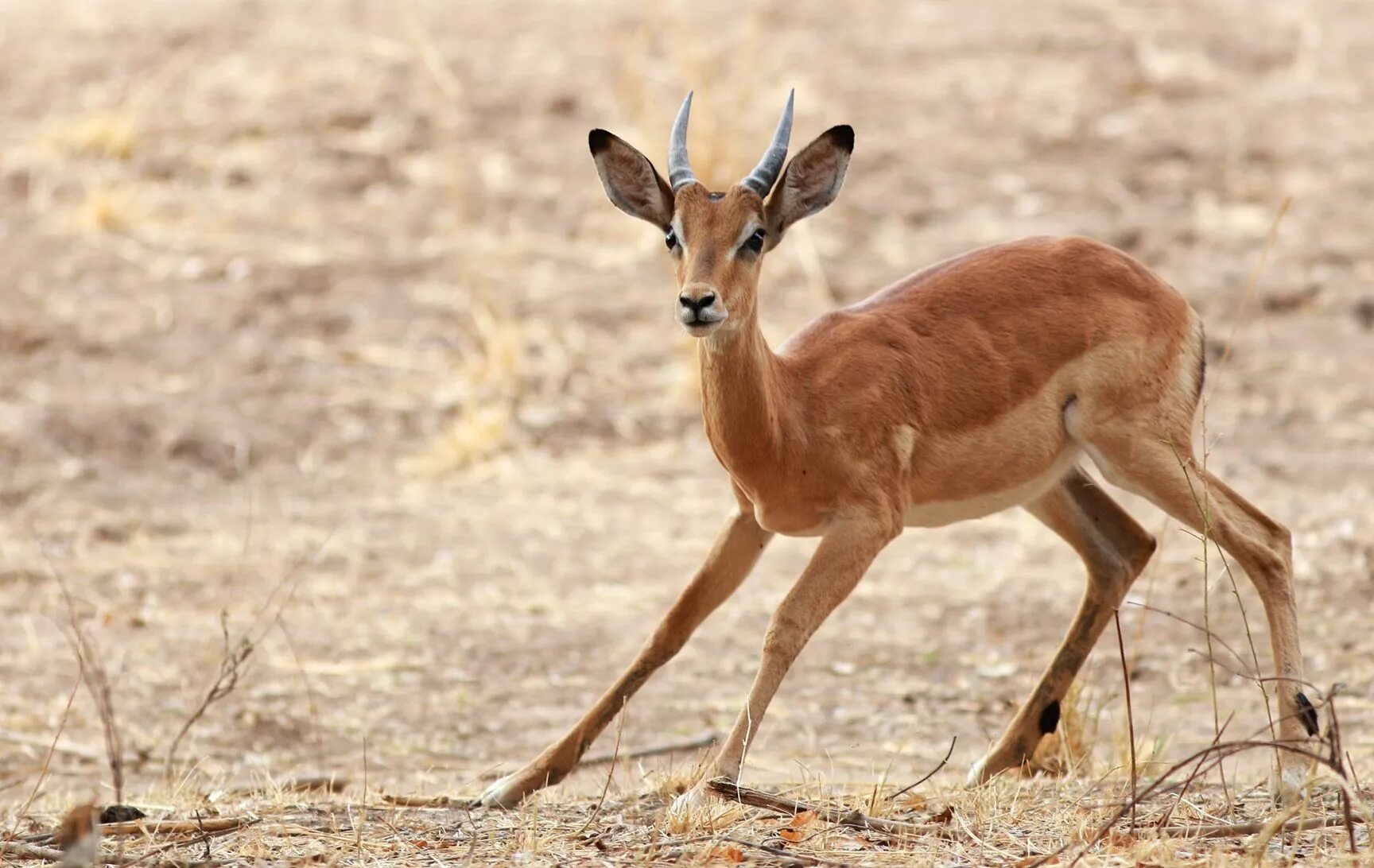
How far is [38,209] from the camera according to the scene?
A: 14039 millimetres

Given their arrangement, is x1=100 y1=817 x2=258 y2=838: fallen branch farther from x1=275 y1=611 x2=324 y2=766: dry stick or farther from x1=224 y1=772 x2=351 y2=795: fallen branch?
x1=275 y1=611 x2=324 y2=766: dry stick

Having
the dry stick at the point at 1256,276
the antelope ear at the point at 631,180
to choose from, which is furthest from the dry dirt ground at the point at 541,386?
the antelope ear at the point at 631,180

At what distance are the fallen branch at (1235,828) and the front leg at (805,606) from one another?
1.16 metres

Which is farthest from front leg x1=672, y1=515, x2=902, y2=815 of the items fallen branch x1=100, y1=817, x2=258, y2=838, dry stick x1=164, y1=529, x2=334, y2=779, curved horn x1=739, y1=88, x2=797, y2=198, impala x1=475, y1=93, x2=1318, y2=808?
dry stick x1=164, y1=529, x2=334, y2=779

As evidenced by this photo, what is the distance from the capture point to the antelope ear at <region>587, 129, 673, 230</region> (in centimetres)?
558

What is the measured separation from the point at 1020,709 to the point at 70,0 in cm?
1480

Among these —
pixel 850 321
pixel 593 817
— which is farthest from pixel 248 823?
pixel 850 321

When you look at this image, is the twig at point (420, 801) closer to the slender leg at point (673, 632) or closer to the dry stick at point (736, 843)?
the slender leg at point (673, 632)

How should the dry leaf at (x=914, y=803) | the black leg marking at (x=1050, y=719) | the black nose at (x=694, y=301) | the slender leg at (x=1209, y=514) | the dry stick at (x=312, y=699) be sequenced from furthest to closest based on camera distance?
the dry stick at (x=312, y=699) → the black leg marking at (x=1050, y=719) → the slender leg at (x=1209, y=514) → the dry leaf at (x=914, y=803) → the black nose at (x=694, y=301)

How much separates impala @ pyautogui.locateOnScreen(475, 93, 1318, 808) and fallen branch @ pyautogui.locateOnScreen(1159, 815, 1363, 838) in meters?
0.36

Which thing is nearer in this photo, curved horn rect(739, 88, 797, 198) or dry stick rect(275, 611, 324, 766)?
curved horn rect(739, 88, 797, 198)

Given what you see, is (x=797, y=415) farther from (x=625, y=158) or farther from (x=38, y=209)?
(x=38, y=209)

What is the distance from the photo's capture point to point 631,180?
5.67m

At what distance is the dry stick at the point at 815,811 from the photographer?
15.8 ft
